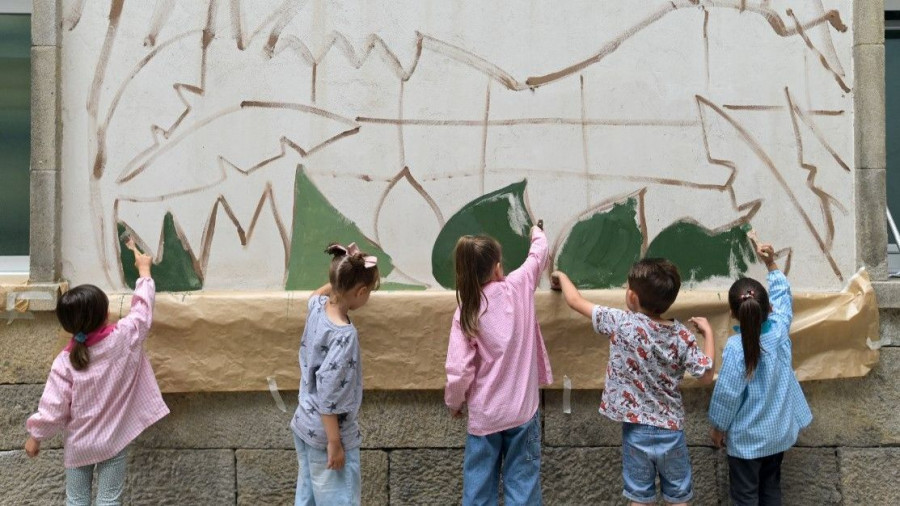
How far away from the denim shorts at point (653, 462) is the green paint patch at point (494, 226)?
0.96 metres

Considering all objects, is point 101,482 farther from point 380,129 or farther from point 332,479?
point 380,129

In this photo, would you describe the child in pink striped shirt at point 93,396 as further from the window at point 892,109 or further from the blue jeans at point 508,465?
the window at point 892,109

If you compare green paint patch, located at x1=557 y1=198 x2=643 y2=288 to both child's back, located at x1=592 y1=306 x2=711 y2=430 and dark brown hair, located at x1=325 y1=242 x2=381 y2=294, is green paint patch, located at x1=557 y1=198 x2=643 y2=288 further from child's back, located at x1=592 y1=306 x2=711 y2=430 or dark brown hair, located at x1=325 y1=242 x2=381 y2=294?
dark brown hair, located at x1=325 y1=242 x2=381 y2=294

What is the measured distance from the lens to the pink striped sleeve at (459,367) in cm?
321

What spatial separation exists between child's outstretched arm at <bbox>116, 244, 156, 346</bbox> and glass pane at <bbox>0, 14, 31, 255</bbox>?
85cm

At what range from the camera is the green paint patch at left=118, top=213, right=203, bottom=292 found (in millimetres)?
3842

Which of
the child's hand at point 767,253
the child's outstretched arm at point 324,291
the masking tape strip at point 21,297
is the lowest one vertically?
the masking tape strip at point 21,297

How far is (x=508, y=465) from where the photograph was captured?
331 centimetres

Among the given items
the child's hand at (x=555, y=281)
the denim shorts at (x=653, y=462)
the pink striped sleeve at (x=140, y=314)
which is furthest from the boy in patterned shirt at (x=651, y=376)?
the pink striped sleeve at (x=140, y=314)

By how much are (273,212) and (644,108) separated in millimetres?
1732

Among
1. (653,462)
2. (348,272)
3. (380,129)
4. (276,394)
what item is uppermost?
(380,129)

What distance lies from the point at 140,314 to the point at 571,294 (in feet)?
5.72

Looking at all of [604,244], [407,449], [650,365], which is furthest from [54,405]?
[604,244]

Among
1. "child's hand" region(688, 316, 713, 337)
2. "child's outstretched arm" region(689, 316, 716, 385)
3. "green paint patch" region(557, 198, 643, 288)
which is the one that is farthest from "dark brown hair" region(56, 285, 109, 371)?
"child's hand" region(688, 316, 713, 337)
